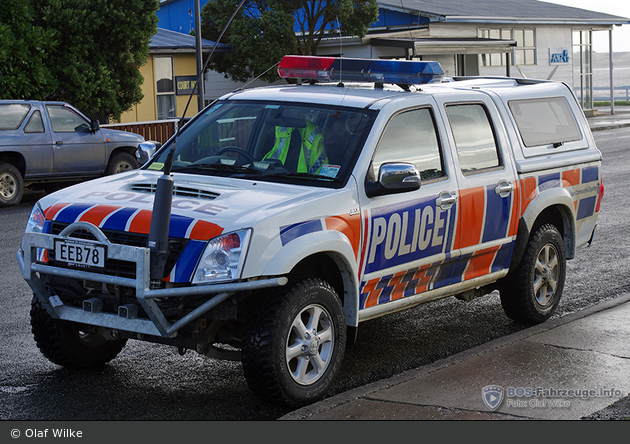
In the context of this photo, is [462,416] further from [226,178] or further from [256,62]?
[256,62]

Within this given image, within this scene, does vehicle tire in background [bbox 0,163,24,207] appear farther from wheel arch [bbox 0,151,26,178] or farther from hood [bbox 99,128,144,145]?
hood [bbox 99,128,144,145]

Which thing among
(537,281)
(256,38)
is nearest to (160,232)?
(537,281)

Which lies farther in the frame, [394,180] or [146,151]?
[146,151]

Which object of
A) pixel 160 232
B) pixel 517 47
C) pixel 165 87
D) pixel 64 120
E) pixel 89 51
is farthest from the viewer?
pixel 517 47

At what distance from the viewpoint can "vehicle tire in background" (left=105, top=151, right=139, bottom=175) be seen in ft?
55.1

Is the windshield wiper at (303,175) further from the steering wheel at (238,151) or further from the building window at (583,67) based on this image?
the building window at (583,67)

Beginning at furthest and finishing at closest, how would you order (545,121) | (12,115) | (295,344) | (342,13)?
(342,13)
(12,115)
(545,121)
(295,344)

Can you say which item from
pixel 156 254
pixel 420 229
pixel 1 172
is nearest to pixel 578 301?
pixel 420 229

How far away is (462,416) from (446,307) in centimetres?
306

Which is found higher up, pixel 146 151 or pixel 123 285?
pixel 146 151

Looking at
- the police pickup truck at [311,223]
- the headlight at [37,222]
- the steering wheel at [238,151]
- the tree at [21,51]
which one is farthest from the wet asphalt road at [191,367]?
the tree at [21,51]

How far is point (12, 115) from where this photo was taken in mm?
14961

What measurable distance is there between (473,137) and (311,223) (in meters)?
1.90

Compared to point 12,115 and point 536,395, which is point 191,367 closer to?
point 536,395
